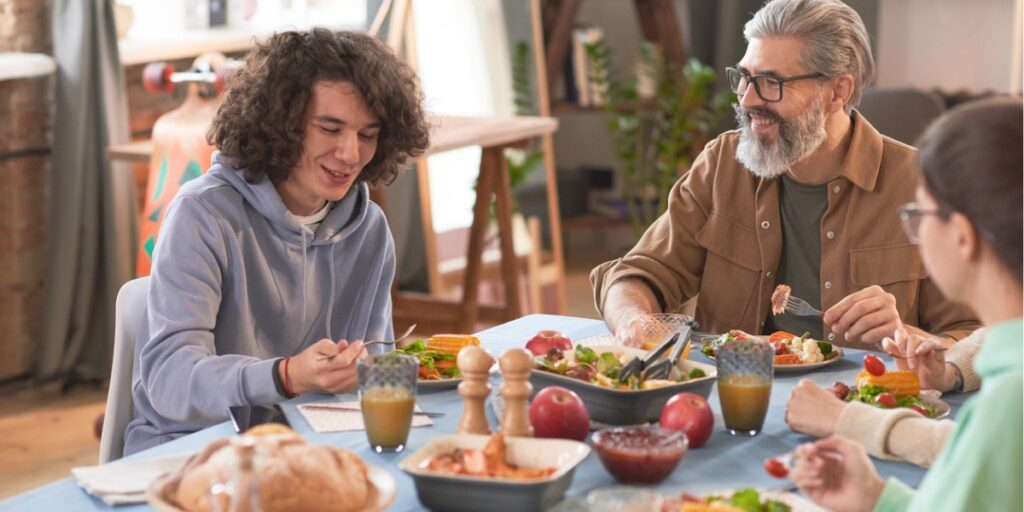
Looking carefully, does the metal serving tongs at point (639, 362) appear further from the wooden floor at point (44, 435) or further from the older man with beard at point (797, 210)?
the wooden floor at point (44, 435)

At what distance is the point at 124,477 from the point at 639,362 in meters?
0.71

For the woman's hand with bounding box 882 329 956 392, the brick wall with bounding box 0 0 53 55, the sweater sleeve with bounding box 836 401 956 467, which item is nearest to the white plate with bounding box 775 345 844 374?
the woman's hand with bounding box 882 329 956 392

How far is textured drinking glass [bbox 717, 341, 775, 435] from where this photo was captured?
1.82 m

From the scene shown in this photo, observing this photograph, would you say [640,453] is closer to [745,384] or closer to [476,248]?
[745,384]

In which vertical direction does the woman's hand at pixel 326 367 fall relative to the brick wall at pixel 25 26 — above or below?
below

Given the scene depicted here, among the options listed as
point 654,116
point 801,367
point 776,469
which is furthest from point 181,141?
point 654,116

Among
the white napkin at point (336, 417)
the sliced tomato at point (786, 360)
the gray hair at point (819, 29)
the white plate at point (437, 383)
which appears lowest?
the sliced tomato at point (786, 360)

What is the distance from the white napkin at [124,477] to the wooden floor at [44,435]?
2.09 metres

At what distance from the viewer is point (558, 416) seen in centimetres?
171

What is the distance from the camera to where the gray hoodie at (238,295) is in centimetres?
205

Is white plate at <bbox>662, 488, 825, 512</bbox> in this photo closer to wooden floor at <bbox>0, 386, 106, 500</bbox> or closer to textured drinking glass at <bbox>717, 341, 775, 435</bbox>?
textured drinking glass at <bbox>717, 341, 775, 435</bbox>

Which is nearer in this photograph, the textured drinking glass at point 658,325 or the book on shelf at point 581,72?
the textured drinking glass at point 658,325

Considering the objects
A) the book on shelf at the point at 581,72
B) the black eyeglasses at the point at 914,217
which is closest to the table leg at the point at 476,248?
the book on shelf at the point at 581,72

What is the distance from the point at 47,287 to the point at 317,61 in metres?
2.55
